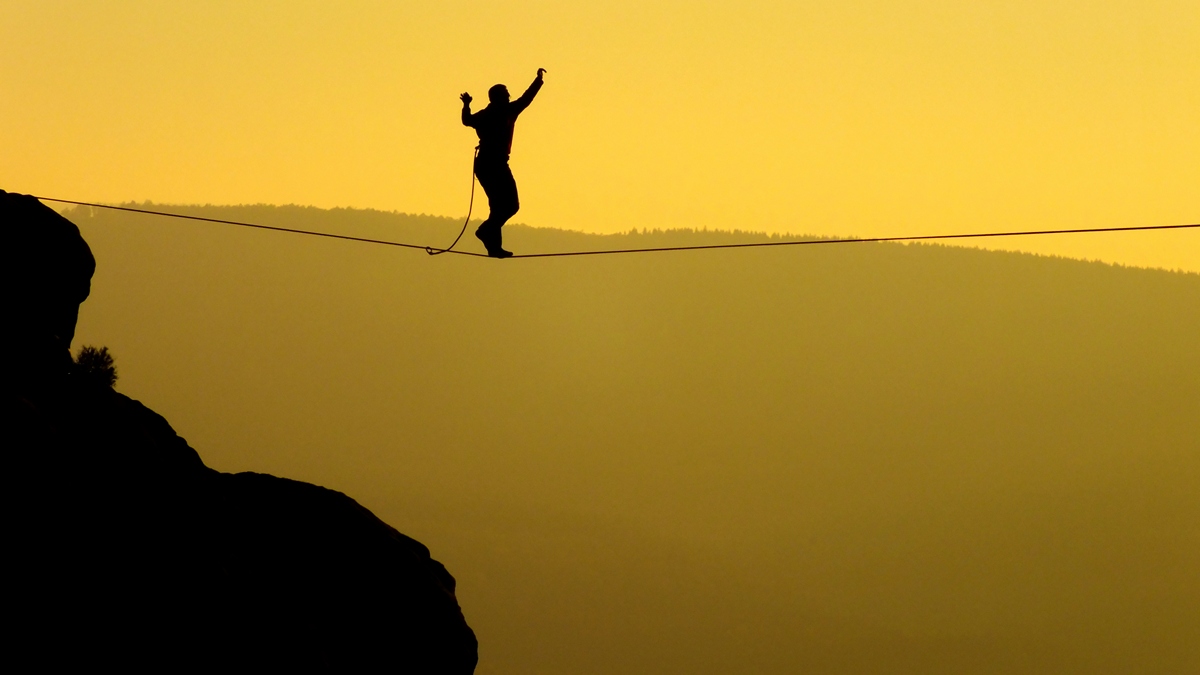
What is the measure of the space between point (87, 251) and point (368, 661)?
8418 mm

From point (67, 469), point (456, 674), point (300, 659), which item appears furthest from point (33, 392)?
point (456, 674)

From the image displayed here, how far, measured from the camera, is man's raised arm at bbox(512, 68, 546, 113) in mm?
19453

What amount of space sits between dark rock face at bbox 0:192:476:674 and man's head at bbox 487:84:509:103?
297 inches

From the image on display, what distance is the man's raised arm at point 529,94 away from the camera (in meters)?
19.5

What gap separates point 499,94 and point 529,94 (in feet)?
1.46

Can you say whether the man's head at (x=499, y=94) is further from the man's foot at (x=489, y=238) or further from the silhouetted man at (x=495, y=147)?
the man's foot at (x=489, y=238)

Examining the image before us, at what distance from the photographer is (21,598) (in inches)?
668

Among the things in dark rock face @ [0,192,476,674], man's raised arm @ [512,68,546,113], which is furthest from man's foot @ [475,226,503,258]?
dark rock face @ [0,192,476,674]

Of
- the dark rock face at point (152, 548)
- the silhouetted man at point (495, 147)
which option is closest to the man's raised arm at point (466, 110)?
the silhouetted man at point (495, 147)

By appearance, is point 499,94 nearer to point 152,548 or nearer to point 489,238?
point 489,238

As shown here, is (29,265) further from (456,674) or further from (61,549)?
(456,674)

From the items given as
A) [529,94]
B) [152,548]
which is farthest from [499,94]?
[152,548]

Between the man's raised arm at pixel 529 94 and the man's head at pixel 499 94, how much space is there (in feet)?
0.56

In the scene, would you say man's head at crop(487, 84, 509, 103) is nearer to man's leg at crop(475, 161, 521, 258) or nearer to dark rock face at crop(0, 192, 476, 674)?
man's leg at crop(475, 161, 521, 258)
